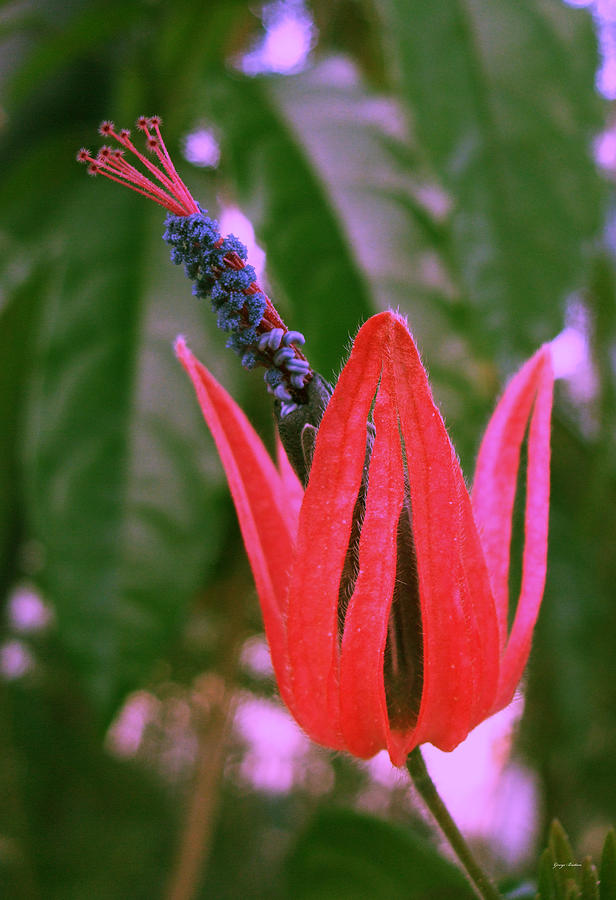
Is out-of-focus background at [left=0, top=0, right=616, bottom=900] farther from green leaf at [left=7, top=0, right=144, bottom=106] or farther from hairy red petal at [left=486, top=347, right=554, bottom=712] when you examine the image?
hairy red petal at [left=486, top=347, right=554, bottom=712]

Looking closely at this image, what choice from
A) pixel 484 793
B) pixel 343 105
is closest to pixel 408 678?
pixel 343 105

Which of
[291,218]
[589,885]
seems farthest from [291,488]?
[291,218]

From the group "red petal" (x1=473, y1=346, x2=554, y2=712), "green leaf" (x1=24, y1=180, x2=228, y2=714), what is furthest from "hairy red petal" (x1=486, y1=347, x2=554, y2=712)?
"green leaf" (x1=24, y1=180, x2=228, y2=714)

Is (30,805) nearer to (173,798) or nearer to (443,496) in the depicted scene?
(173,798)

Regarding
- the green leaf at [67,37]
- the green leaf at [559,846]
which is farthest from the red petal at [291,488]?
the green leaf at [67,37]

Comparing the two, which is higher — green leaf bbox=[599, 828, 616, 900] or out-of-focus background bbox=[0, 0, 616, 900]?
out-of-focus background bbox=[0, 0, 616, 900]

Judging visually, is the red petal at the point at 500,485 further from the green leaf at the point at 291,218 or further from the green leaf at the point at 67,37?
the green leaf at the point at 67,37

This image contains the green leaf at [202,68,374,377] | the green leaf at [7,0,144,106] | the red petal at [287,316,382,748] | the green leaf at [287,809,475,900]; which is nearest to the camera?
the red petal at [287,316,382,748]

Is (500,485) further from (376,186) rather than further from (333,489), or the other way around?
(376,186)
